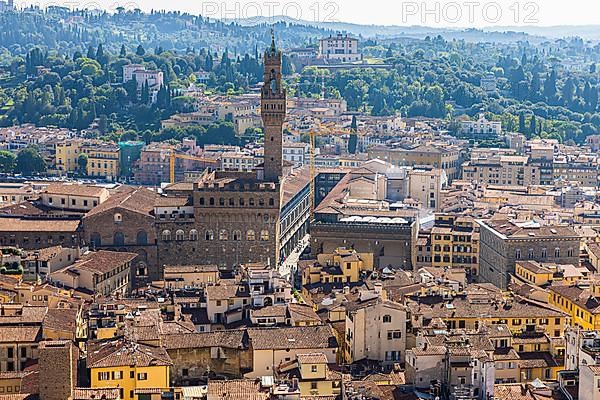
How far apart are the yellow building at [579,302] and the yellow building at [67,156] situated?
4249 centimetres

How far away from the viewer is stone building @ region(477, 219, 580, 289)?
128ft

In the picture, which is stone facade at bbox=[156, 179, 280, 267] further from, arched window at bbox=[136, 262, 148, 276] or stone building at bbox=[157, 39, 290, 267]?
arched window at bbox=[136, 262, 148, 276]

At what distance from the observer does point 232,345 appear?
27672 mm

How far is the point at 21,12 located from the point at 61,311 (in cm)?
16593

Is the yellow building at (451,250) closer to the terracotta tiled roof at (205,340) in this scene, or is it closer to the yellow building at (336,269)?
the yellow building at (336,269)

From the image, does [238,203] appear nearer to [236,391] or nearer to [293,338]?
[293,338]

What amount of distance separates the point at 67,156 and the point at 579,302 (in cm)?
4493

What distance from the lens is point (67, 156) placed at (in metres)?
71.4

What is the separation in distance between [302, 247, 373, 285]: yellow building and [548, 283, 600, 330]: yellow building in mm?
6131

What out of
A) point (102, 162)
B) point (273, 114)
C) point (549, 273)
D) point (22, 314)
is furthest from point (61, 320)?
point (102, 162)

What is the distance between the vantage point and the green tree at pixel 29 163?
225ft

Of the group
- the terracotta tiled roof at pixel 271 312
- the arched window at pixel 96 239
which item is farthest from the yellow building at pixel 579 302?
the arched window at pixel 96 239

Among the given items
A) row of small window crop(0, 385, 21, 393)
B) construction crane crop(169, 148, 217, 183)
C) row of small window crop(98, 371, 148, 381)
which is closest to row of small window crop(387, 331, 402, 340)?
row of small window crop(98, 371, 148, 381)

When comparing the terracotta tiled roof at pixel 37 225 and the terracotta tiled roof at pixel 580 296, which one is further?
the terracotta tiled roof at pixel 37 225
